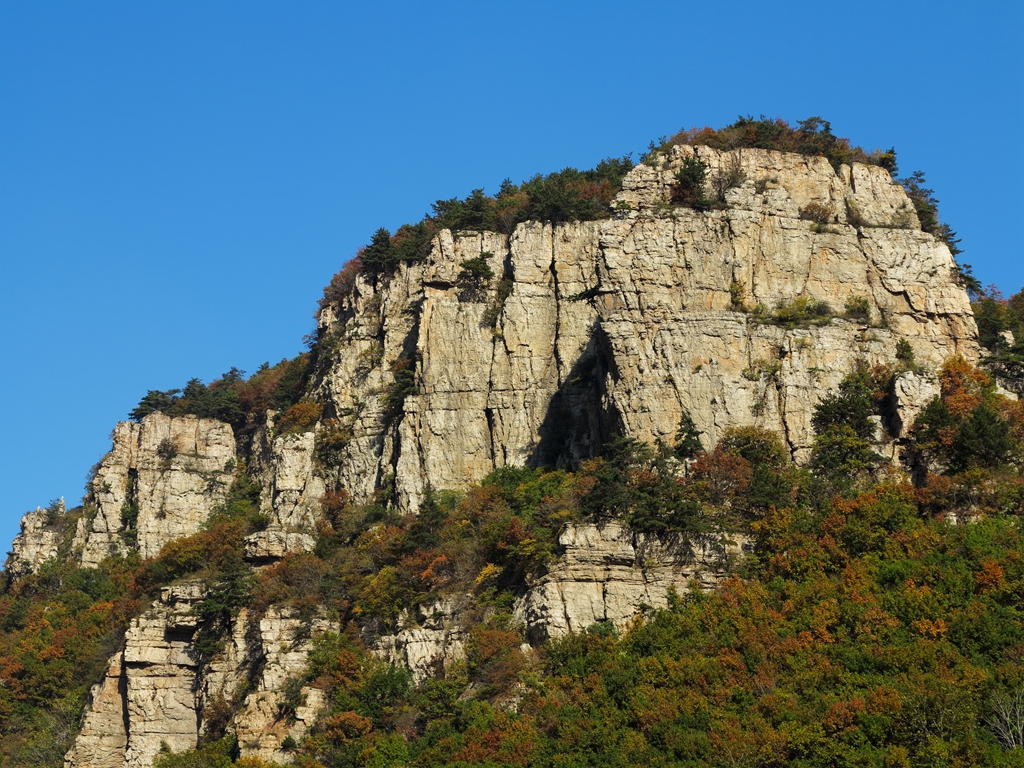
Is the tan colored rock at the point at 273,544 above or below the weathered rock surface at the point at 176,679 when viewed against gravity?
above

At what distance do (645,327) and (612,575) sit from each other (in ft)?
37.1

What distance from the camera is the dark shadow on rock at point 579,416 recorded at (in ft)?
210

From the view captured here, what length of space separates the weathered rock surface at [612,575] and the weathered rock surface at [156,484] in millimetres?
30258

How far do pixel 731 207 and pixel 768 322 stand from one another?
5.93m

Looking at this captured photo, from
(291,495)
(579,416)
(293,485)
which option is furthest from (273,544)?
(579,416)

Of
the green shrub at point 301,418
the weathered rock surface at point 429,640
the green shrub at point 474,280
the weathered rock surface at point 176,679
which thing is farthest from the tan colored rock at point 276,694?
the green shrub at point 474,280

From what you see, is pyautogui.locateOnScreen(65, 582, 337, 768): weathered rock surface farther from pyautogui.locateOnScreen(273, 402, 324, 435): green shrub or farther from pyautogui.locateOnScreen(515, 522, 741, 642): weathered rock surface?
pyautogui.locateOnScreen(515, 522, 741, 642): weathered rock surface

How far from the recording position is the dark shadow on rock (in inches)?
2515

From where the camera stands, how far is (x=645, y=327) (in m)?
62.4

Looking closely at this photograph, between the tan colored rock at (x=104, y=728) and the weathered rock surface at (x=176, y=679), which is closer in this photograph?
the weathered rock surface at (x=176, y=679)

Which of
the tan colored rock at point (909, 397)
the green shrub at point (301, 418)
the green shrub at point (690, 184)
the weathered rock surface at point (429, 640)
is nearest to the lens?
the weathered rock surface at point (429, 640)

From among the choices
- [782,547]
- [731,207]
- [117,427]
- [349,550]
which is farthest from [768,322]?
[117,427]

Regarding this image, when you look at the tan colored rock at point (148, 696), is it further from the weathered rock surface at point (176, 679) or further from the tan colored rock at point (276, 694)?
the tan colored rock at point (276, 694)

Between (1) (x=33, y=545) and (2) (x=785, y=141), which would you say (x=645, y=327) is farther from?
(1) (x=33, y=545)
